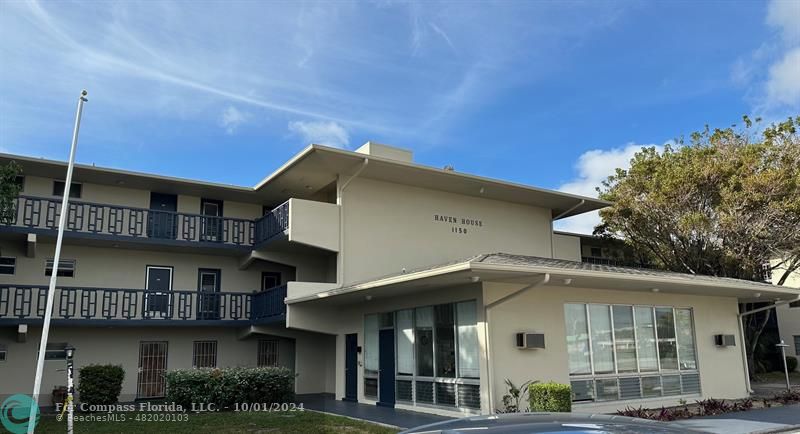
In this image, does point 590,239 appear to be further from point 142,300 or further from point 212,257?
point 142,300

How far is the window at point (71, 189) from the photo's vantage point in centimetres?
1805

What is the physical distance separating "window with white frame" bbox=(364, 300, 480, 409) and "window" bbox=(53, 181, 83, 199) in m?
10.1

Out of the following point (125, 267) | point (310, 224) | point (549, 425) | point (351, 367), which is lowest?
point (351, 367)

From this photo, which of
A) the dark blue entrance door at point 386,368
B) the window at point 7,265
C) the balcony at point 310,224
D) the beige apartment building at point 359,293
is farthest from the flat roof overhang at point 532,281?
the window at point 7,265

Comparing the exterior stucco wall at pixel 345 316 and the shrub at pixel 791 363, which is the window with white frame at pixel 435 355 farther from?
the shrub at pixel 791 363

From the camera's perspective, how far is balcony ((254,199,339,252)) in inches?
655

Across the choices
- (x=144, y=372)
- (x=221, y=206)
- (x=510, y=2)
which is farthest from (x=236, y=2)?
(x=144, y=372)

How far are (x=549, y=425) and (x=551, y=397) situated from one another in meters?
9.47

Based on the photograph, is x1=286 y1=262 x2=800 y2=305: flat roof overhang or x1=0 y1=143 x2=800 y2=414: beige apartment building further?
x1=0 y1=143 x2=800 y2=414: beige apartment building

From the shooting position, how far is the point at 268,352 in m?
20.1

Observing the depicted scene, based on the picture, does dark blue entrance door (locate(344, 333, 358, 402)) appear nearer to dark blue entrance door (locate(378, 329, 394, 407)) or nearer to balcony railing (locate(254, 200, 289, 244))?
dark blue entrance door (locate(378, 329, 394, 407))

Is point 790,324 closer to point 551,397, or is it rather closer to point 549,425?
point 551,397

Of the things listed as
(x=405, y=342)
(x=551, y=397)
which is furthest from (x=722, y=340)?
(x=405, y=342)

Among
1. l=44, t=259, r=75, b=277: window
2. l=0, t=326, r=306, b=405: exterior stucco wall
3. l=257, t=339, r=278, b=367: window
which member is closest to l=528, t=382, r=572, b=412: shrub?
l=0, t=326, r=306, b=405: exterior stucco wall
